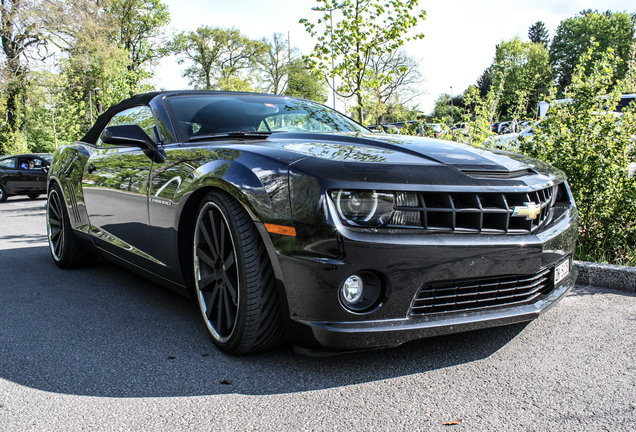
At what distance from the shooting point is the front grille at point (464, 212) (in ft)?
6.98

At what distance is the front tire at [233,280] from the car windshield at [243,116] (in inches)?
Answer: 31.1

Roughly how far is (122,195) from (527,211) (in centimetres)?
245

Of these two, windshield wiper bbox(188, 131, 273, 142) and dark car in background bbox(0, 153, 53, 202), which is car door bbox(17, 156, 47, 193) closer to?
dark car in background bbox(0, 153, 53, 202)

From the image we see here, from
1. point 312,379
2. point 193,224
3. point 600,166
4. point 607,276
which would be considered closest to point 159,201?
point 193,224

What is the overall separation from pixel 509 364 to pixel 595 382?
350 mm

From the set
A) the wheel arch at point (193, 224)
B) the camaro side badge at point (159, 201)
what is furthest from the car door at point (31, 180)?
the wheel arch at point (193, 224)

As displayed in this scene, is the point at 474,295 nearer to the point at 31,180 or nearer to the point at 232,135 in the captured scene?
the point at 232,135

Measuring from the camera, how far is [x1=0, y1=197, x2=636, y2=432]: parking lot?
1956 millimetres

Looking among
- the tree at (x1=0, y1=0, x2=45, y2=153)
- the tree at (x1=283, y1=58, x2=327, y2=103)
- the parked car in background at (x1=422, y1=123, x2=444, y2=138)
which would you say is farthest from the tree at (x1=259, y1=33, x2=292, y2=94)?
the parked car in background at (x1=422, y1=123, x2=444, y2=138)

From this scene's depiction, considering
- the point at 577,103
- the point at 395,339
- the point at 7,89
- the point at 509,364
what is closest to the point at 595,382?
the point at 509,364

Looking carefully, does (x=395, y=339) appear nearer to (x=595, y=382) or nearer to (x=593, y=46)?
(x=595, y=382)

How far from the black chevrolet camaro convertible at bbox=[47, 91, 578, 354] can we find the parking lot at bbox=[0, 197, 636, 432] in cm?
21

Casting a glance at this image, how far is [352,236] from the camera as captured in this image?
2.02m

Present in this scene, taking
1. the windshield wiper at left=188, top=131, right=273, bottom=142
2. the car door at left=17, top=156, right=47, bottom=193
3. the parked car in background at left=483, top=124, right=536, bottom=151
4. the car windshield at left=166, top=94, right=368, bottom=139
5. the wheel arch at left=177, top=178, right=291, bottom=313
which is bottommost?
the car door at left=17, top=156, right=47, bottom=193
